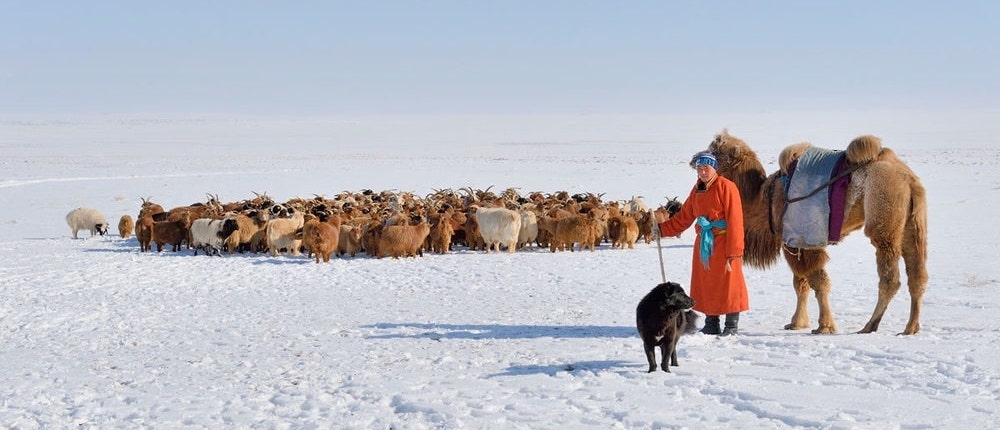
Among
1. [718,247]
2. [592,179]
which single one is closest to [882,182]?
[718,247]

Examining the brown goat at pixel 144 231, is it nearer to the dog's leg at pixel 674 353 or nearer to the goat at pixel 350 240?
the goat at pixel 350 240

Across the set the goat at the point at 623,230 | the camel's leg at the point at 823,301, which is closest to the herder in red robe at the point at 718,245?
the camel's leg at the point at 823,301

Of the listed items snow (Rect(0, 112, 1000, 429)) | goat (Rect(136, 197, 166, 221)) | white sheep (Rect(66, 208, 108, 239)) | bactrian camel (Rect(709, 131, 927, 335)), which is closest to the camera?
snow (Rect(0, 112, 1000, 429))

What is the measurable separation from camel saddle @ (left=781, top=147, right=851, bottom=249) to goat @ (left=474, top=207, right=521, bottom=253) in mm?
7992

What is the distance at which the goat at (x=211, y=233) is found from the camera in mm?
14953

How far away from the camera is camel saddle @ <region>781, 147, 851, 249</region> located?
7137 mm

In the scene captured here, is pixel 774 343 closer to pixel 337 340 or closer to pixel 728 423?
pixel 728 423

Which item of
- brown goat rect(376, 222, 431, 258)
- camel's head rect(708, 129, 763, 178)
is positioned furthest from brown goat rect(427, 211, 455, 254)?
camel's head rect(708, 129, 763, 178)

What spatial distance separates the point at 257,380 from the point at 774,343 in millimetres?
3744

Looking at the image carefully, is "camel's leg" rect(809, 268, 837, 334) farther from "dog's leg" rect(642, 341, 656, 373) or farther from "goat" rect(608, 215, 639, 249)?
"goat" rect(608, 215, 639, 249)

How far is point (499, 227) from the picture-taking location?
15.1 metres

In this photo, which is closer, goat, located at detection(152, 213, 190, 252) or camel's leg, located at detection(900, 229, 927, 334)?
camel's leg, located at detection(900, 229, 927, 334)

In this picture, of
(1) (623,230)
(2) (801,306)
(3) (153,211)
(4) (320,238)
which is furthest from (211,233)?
(2) (801,306)

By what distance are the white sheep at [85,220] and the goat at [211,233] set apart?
4.86 m
